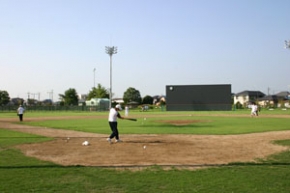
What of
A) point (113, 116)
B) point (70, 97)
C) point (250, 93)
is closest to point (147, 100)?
point (70, 97)

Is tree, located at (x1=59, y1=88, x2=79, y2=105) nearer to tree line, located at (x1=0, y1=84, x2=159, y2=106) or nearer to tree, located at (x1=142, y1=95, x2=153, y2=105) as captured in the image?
tree line, located at (x1=0, y1=84, x2=159, y2=106)

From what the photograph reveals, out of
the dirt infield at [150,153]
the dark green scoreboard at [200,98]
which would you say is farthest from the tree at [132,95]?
the dirt infield at [150,153]

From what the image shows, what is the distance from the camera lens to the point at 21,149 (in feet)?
45.6

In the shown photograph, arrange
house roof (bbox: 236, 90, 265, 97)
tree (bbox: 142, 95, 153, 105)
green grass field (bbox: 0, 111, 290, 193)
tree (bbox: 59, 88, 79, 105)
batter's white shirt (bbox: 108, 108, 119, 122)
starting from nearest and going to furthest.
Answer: green grass field (bbox: 0, 111, 290, 193)
batter's white shirt (bbox: 108, 108, 119, 122)
tree (bbox: 59, 88, 79, 105)
tree (bbox: 142, 95, 153, 105)
house roof (bbox: 236, 90, 265, 97)

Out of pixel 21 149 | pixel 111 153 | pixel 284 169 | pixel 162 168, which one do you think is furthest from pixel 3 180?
pixel 284 169

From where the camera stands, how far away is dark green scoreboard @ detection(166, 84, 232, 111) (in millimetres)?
83312

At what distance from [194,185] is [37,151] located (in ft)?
25.4

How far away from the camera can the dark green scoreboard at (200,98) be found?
83.3 m

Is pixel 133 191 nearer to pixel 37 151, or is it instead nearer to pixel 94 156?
pixel 94 156

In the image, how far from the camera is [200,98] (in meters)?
84.6

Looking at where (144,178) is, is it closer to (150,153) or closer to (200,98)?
(150,153)

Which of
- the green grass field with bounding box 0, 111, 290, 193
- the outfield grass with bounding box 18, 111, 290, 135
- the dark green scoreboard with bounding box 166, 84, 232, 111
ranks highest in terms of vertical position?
the dark green scoreboard with bounding box 166, 84, 232, 111

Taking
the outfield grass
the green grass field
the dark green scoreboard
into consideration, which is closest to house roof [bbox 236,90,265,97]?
the dark green scoreboard

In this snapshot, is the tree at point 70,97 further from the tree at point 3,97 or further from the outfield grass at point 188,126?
the outfield grass at point 188,126
